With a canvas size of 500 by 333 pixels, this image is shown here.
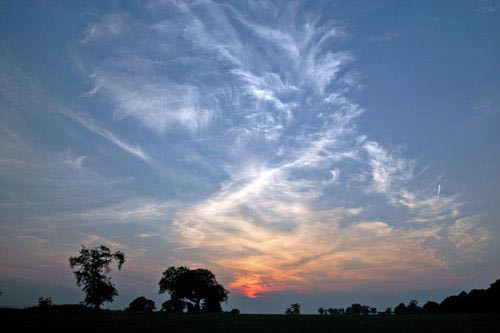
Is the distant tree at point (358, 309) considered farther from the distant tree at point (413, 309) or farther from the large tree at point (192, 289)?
the large tree at point (192, 289)

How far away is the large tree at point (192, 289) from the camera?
108m

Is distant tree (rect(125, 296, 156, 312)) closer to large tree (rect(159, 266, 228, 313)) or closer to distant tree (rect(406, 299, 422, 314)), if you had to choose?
large tree (rect(159, 266, 228, 313))

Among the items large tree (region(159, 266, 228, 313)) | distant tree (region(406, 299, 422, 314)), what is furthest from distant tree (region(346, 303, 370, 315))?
large tree (region(159, 266, 228, 313))

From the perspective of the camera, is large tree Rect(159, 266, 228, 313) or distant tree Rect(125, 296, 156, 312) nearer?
large tree Rect(159, 266, 228, 313)

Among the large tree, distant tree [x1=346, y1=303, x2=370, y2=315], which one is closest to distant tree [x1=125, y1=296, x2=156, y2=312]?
the large tree

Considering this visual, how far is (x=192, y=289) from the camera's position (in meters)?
108

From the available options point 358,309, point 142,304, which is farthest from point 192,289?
point 358,309

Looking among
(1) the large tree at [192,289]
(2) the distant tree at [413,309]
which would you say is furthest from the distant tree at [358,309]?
(1) the large tree at [192,289]

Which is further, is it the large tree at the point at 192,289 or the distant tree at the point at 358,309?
the distant tree at the point at 358,309

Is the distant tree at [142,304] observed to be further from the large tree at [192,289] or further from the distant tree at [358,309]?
the distant tree at [358,309]

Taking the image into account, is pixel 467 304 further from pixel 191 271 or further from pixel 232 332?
pixel 191 271

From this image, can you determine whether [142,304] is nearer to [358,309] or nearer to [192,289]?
[192,289]

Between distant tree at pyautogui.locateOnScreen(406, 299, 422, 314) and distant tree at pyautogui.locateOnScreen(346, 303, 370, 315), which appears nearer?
distant tree at pyautogui.locateOnScreen(406, 299, 422, 314)

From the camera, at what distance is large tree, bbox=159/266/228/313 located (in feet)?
354
